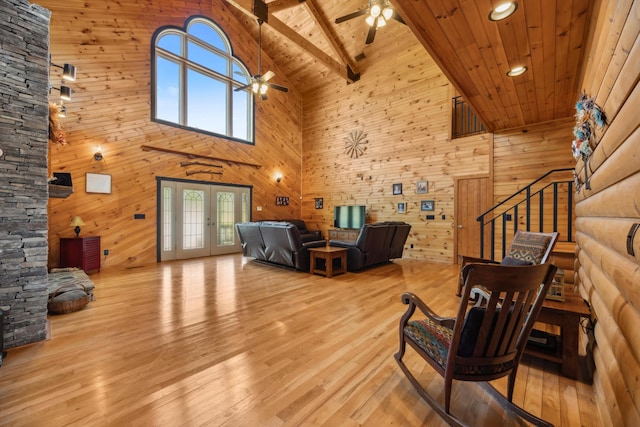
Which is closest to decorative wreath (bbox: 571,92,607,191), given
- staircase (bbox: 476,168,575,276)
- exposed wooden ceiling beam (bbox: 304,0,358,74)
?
staircase (bbox: 476,168,575,276)

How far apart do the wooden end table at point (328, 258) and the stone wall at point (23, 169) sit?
3.51 metres

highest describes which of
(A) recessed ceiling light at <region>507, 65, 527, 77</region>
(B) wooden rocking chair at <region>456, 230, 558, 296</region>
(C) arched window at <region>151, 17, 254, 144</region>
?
(C) arched window at <region>151, 17, 254, 144</region>

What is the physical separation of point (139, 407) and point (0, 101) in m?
2.74

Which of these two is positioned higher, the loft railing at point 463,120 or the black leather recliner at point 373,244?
the loft railing at point 463,120

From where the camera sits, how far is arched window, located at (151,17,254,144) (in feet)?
21.7

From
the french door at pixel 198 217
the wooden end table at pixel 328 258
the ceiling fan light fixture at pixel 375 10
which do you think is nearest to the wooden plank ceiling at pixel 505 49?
the ceiling fan light fixture at pixel 375 10

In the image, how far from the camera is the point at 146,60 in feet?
20.5

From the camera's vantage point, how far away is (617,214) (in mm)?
1435

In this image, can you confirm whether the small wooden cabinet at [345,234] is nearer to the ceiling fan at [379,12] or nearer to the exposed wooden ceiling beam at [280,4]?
the ceiling fan at [379,12]

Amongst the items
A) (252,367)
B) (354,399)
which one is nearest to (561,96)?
(354,399)

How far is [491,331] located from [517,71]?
299cm

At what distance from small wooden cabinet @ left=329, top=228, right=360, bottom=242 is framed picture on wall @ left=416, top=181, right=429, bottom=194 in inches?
80.8

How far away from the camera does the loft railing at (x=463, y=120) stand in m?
6.23

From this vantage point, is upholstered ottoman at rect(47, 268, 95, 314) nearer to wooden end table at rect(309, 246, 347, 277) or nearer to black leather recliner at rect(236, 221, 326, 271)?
black leather recliner at rect(236, 221, 326, 271)
